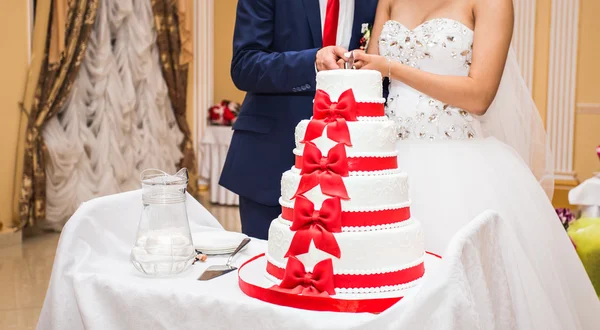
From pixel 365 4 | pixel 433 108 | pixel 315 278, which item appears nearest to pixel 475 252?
pixel 315 278

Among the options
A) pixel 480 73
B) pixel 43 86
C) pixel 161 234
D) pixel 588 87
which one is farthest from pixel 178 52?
pixel 161 234

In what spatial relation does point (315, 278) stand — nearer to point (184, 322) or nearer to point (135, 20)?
point (184, 322)

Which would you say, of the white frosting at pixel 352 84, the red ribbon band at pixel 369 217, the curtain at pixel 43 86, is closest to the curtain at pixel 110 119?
the curtain at pixel 43 86

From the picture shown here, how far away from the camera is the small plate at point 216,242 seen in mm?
1904

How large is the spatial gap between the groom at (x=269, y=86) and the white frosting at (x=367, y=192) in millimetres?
843

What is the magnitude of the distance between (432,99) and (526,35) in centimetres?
691

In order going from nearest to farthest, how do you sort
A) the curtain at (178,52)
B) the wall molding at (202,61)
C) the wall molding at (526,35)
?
1. the curtain at (178,52)
2. the wall molding at (526,35)
3. the wall molding at (202,61)

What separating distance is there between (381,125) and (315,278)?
410mm

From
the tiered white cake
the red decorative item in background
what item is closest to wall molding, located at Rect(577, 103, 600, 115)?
the red decorative item in background

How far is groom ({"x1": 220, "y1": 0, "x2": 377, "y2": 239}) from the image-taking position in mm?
2488

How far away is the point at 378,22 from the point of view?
263 centimetres

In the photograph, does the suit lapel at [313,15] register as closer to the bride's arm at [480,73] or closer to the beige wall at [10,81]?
the bride's arm at [480,73]

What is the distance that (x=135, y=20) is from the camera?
A: 7.71 meters

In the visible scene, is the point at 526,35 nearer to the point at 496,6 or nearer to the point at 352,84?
the point at 496,6
